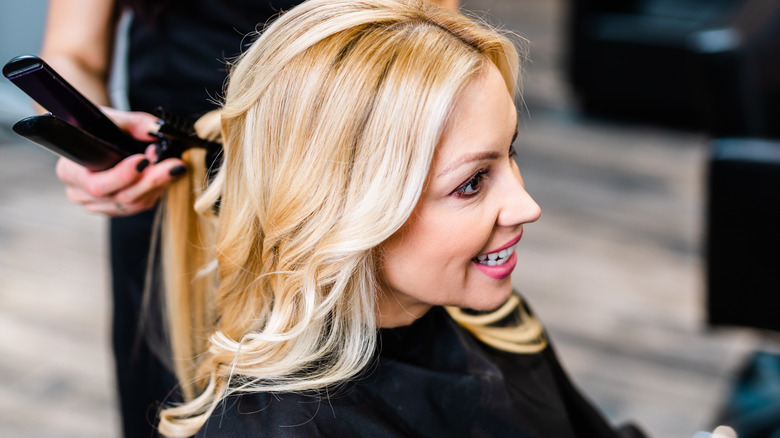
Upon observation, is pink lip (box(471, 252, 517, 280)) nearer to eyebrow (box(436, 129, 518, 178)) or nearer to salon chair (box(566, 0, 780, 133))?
eyebrow (box(436, 129, 518, 178))

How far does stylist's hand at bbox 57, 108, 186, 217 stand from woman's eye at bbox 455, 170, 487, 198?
376 mm

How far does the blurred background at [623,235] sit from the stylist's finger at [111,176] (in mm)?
574

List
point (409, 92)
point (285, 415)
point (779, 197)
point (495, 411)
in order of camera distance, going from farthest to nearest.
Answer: point (779, 197)
point (495, 411)
point (285, 415)
point (409, 92)

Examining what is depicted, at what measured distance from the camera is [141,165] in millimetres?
967

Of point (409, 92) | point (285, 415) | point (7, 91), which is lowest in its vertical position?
point (7, 91)

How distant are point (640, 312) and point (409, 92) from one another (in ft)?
6.58

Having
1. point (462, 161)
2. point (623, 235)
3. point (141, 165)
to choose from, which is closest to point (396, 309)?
point (462, 161)

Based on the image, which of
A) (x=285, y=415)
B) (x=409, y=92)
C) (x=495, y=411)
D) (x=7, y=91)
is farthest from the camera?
(x=7, y=91)

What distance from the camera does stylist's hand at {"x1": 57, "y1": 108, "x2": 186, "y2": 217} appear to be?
962 millimetres

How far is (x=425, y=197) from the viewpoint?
2.80 ft

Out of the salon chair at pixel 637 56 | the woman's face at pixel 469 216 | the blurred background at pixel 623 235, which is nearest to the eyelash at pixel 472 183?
the woman's face at pixel 469 216

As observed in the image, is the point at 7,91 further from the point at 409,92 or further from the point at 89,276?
the point at 409,92

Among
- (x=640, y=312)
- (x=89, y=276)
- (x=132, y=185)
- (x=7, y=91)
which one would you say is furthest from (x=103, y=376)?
(x=640, y=312)

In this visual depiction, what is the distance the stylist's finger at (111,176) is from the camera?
37.8 inches
